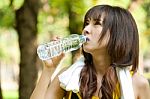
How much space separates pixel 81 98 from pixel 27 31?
22.9 ft

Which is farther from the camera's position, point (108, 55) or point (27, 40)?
point (27, 40)

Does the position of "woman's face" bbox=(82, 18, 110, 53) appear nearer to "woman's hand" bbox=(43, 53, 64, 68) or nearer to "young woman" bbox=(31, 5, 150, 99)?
"young woman" bbox=(31, 5, 150, 99)

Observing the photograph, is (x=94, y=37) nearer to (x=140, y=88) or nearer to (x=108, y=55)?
(x=108, y=55)

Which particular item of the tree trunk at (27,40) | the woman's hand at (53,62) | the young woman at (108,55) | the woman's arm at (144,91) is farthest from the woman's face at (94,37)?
the tree trunk at (27,40)

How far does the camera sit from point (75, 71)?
10.2 feet

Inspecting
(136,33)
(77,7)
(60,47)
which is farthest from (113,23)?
(77,7)

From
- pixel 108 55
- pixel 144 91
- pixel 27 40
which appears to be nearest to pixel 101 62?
pixel 108 55

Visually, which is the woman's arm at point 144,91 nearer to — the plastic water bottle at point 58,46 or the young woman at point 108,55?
the young woman at point 108,55

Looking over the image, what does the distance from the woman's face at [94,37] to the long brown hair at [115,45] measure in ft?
0.09

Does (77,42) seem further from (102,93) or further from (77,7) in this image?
(77,7)

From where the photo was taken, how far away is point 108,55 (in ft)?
10.1

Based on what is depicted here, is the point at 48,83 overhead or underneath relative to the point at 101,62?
underneath

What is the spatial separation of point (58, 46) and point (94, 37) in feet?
0.77

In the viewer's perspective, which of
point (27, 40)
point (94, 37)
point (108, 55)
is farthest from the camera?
point (27, 40)
